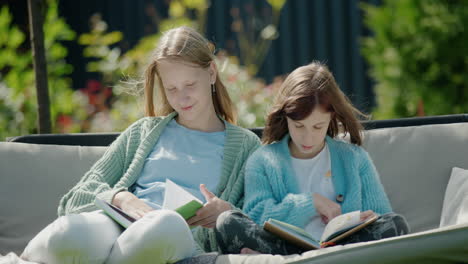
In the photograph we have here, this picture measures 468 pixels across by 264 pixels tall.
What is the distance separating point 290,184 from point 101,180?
31.7 inches

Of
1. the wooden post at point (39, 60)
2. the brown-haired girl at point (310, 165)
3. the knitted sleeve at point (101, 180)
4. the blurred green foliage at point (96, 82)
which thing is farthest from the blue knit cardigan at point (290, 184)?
the blurred green foliage at point (96, 82)

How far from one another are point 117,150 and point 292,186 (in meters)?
0.81

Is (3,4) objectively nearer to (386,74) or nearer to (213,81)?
(386,74)

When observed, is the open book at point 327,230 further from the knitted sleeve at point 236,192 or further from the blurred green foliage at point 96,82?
the blurred green foliage at point 96,82

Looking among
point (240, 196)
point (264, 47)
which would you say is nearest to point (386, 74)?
point (264, 47)

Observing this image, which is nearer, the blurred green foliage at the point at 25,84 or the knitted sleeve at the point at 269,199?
the knitted sleeve at the point at 269,199

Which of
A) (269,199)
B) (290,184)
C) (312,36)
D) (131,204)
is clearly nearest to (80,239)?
(131,204)

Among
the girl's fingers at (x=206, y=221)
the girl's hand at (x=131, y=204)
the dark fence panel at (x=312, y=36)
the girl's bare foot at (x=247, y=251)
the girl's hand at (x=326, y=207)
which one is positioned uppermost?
the dark fence panel at (x=312, y=36)

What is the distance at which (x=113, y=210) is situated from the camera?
237 cm

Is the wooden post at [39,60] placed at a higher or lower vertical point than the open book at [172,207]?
higher

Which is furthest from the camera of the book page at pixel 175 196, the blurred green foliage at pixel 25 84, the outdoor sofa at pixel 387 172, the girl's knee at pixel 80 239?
the blurred green foliage at pixel 25 84

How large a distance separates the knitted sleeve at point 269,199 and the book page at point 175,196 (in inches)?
9.9

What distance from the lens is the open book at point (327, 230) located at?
219 cm

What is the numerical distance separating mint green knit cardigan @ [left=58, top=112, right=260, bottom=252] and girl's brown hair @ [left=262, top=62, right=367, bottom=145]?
5.8 inches
